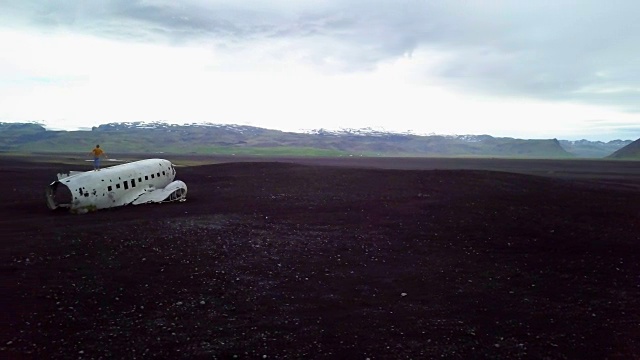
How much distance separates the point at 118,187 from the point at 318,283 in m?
17.9

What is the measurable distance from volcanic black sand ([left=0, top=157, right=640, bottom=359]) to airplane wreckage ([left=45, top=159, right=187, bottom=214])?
0.97 m

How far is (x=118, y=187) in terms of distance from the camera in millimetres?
26438

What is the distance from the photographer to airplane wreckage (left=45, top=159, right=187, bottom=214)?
957 inches

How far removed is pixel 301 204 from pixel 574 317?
64.6ft

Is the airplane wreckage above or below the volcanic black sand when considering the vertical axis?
above

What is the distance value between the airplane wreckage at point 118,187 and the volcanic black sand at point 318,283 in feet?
3.17

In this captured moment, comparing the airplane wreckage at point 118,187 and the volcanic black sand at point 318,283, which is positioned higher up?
the airplane wreckage at point 118,187

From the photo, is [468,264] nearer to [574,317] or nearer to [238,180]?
[574,317]

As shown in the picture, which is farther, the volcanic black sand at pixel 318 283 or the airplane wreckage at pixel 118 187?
the airplane wreckage at pixel 118 187

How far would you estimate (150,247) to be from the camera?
1694 cm

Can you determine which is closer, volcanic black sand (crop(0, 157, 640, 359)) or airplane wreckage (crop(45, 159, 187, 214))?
volcanic black sand (crop(0, 157, 640, 359))

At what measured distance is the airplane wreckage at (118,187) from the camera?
24297mm

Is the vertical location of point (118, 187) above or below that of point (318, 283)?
above

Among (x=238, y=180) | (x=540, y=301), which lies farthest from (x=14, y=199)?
(x=540, y=301)
